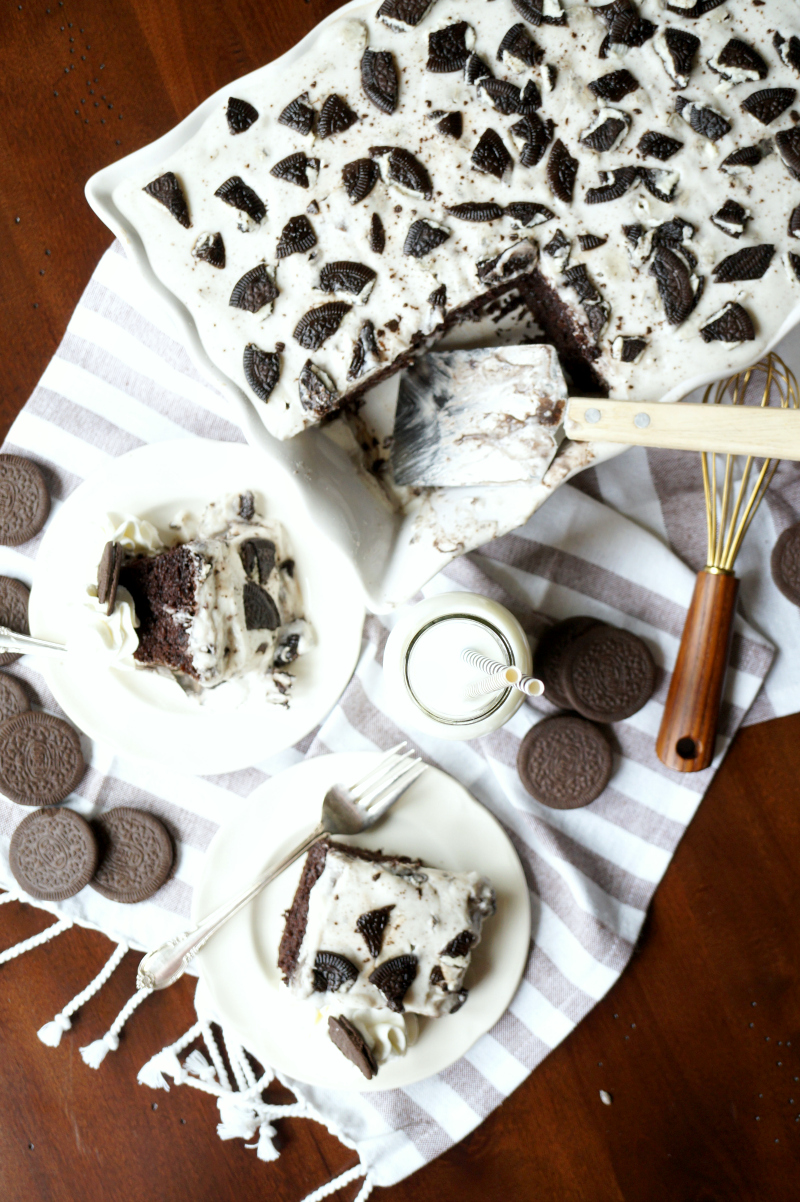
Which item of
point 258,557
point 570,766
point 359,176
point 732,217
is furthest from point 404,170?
point 570,766

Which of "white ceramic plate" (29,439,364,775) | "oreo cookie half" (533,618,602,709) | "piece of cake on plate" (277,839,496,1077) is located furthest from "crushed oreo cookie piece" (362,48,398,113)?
"piece of cake on plate" (277,839,496,1077)

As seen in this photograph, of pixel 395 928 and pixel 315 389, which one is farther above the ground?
pixel 315 389

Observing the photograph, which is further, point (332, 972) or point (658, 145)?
point (332, 972)

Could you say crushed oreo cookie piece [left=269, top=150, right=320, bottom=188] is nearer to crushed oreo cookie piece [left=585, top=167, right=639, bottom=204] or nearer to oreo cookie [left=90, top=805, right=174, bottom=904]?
crushed oreo cookie piece [left=585, top=167, right=639, bottom=204]

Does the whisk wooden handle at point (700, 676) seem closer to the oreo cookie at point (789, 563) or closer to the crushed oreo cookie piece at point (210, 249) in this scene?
the oreo cookie at point (789, 563)

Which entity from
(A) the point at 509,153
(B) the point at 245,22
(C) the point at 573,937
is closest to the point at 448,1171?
(C) the point at 573,937

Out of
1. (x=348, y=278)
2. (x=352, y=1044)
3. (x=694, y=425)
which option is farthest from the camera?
(x=352, y=1044)

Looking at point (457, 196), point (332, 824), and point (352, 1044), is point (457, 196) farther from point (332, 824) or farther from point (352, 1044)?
point (352, 1044)
